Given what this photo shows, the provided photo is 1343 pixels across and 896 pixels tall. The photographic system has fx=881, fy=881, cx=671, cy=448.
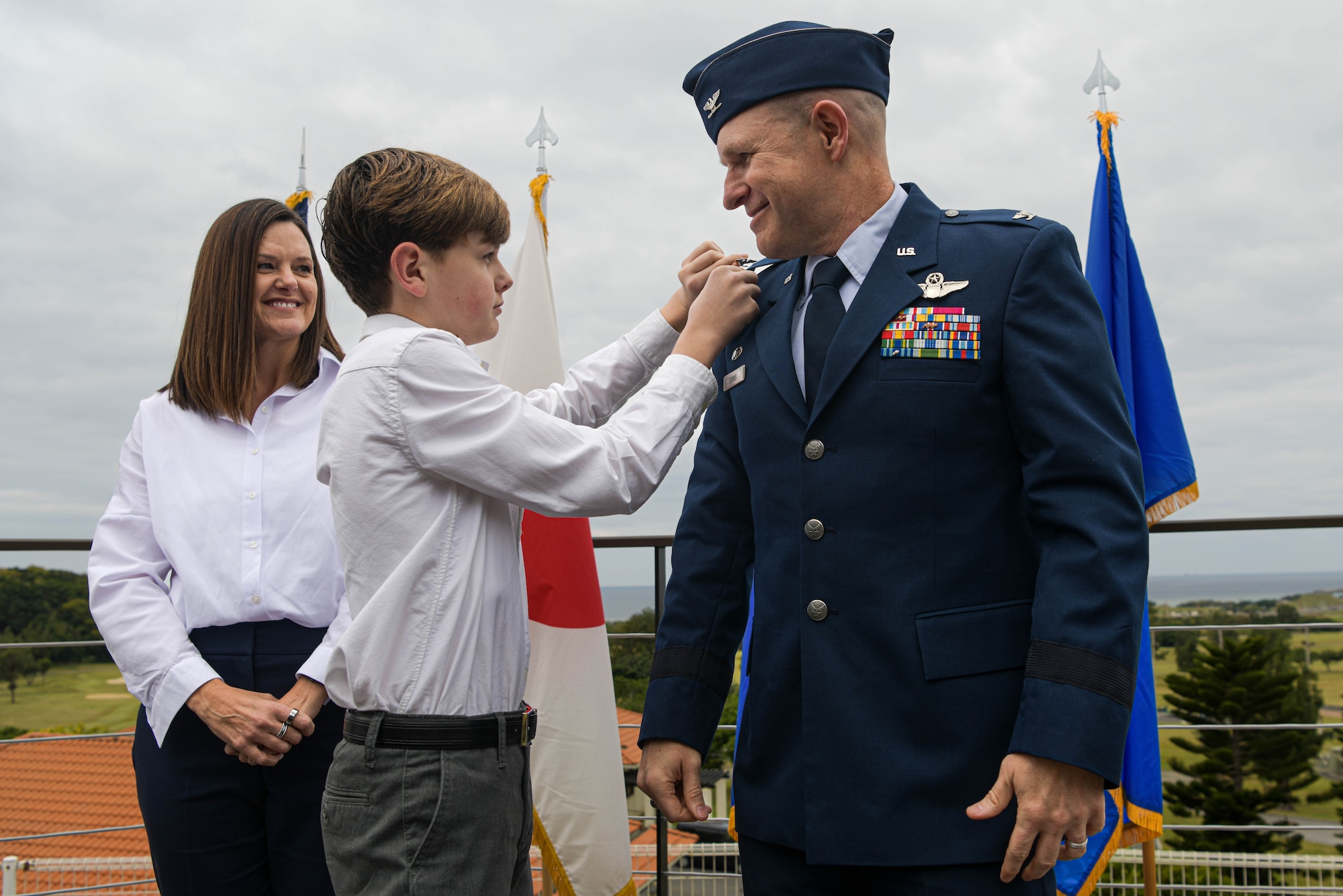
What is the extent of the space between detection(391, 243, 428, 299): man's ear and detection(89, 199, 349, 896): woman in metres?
0.56

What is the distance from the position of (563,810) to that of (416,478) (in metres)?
1.51

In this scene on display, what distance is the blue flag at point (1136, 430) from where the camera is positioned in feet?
8.86

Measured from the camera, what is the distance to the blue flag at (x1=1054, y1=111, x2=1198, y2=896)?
8.86 ft

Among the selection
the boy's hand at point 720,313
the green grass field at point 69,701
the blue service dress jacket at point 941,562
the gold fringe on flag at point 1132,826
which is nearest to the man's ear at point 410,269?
the boy's hand at point 720,313

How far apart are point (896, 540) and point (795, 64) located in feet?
2.02

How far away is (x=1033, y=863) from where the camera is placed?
2.88ft

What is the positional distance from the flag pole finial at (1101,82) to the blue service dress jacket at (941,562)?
260cm

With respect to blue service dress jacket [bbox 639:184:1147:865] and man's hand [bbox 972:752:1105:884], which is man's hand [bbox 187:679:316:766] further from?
man's hand [bbox 972:752:1105:884]

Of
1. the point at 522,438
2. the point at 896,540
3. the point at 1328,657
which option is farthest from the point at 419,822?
the point at 1328,657

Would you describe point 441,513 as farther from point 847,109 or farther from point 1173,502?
point 1173,502

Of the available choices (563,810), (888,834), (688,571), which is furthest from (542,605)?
(888,834)

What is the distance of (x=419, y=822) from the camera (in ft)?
3.36

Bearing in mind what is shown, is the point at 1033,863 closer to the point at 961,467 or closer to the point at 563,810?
the point at 961,467

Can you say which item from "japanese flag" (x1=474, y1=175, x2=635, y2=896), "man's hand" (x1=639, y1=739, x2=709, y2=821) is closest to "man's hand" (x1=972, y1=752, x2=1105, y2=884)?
"man's hand" (x1=639, y1=739, x2=709, y2=821)
